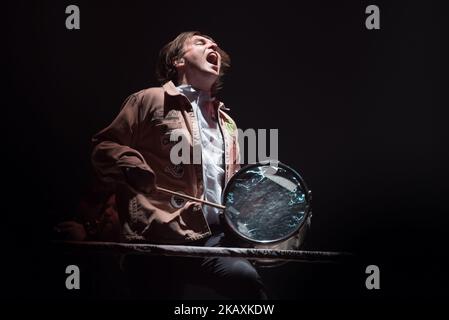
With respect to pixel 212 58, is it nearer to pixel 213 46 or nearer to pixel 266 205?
pixel 213 46

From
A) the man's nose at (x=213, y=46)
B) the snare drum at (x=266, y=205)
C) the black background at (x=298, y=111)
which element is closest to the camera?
the snare drum at (x=266, y=205)

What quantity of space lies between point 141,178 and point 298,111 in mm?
729

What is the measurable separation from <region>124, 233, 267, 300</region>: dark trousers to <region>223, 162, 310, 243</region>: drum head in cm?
12

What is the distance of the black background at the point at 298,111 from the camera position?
10.3 ft

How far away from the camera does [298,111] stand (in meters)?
3.27

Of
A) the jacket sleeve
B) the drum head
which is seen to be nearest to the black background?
the jacket sleeve

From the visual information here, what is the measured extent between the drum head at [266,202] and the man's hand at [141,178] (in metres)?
0.29

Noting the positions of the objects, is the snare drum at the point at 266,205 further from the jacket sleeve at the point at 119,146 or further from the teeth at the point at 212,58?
the teeth at the point at 212,58

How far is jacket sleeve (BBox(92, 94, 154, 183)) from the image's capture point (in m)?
3.05

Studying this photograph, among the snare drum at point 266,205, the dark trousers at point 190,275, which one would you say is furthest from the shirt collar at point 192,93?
the dark trousers at point 190,275

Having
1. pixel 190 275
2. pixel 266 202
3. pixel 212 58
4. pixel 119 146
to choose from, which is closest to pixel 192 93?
pixel 212 58

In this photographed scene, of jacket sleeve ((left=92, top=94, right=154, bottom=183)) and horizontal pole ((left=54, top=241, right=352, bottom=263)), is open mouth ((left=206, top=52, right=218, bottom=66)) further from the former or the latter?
horizontal pole ((left=54, top=241, right=352, bottom=263))

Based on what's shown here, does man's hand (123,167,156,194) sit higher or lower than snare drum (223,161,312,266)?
higher

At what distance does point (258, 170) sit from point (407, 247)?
0.71 metres
